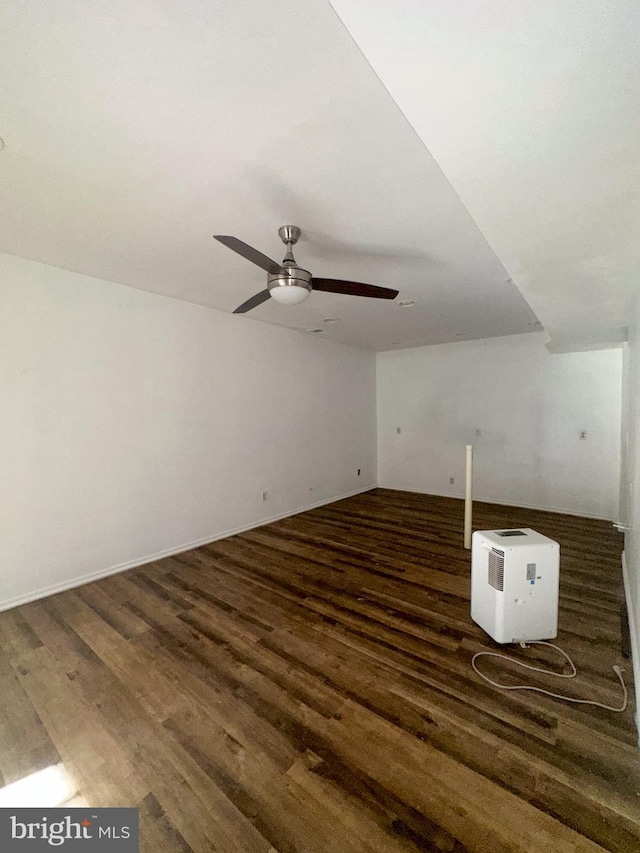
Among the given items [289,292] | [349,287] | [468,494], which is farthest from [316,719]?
[468,494]

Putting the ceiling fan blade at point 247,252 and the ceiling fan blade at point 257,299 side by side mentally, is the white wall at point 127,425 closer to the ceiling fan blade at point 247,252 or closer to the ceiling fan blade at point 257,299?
the ceiling fan blade at point 257,299

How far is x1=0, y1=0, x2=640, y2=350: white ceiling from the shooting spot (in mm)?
833

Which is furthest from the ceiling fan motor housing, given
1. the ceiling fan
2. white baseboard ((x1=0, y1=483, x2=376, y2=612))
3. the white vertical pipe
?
white baseboard ((x1=0, y1=483, x2=376, y2=612))

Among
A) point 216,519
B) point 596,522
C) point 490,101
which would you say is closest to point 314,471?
point 216,519

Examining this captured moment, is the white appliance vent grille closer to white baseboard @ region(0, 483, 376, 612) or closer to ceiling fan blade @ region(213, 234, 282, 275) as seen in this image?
ceiling fan blade @ region(213, 234, 282, 275)

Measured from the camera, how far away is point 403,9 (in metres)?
0.77

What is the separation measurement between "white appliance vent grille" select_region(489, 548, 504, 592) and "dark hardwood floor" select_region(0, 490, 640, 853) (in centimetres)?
41

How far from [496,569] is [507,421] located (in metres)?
3.92

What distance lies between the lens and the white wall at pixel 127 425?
107 inches

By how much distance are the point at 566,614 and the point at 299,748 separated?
2.14 m

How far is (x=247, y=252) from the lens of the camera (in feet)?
6.02

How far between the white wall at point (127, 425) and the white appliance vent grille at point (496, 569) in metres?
3.03

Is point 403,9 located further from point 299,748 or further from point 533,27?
point 299,748

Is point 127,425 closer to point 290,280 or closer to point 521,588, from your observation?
point 290,280
